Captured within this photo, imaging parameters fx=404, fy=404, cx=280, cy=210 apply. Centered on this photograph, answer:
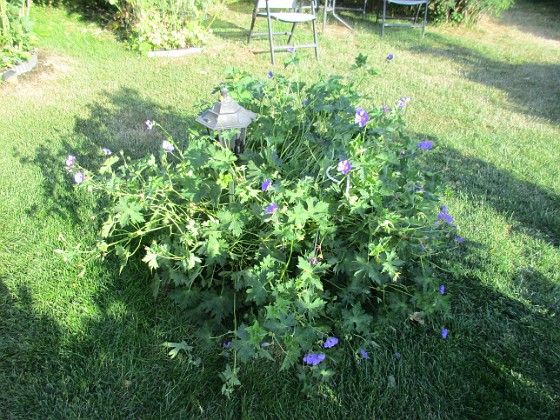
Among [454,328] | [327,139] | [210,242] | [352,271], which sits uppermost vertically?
[327,139]

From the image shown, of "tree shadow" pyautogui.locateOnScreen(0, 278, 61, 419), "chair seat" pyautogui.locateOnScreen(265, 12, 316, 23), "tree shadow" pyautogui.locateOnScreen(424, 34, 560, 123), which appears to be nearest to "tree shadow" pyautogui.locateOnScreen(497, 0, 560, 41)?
"tree shadow" pyautogui.locateOnScreen(424, 34, 560, 123)

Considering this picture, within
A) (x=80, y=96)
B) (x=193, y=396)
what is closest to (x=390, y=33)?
(x=80, y=96)

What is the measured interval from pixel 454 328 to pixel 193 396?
4.33 feet

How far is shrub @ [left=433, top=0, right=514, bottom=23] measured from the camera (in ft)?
25.1

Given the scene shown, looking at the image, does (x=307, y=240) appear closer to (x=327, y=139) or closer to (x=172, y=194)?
(x=327, y=139)

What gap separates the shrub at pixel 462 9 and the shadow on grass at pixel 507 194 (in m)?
5.48

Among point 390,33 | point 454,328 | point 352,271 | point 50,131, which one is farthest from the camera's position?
point 390,33

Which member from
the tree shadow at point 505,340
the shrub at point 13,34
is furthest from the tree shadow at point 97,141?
the tree shadow at point 505,340

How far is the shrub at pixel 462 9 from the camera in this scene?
7637 millimetres

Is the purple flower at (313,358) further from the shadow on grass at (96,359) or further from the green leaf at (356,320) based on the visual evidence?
the shadow on grass at (96,359)

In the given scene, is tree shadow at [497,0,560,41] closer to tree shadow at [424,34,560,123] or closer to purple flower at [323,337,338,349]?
tree shadow at [424,34,560,123]

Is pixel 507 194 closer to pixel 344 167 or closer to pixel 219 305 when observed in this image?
pixel 344 167

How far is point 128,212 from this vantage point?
1.86 metres

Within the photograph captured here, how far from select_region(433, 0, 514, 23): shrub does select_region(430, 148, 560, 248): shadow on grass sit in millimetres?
5484
